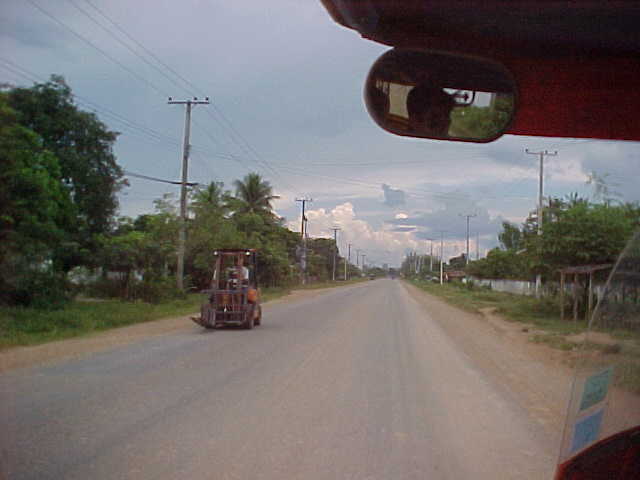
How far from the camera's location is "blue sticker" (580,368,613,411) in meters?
2.72

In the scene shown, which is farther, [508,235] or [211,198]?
[508,235]

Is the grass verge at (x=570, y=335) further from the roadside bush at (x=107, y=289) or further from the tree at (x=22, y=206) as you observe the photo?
the roadside bush at (x=107, y=289)

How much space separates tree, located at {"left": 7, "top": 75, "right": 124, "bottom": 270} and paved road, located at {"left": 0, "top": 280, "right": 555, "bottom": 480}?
46.2 ft

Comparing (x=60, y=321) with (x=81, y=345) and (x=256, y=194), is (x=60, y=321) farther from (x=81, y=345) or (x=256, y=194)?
(x=256, y=194)

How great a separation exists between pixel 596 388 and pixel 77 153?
2584cm

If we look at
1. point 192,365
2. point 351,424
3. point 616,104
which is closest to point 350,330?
point 192,365

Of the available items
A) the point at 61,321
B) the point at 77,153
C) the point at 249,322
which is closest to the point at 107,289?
the point at 77,153

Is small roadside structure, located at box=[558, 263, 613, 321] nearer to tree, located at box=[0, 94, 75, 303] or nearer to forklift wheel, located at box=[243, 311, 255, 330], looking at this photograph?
forklift wheel, located at box=[243, 311, 255, 330]

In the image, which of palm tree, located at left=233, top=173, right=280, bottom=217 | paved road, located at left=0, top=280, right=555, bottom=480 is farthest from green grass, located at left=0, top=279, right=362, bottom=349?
palm tree, located at left=233, top=173, right=280, bottom=217

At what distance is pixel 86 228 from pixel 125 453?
2351 centimetres

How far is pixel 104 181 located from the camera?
27141mm

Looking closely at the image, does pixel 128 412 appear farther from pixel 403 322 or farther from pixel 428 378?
pixel 403 322

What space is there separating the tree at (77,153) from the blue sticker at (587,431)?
23238 mm

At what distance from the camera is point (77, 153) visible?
2594 cm
